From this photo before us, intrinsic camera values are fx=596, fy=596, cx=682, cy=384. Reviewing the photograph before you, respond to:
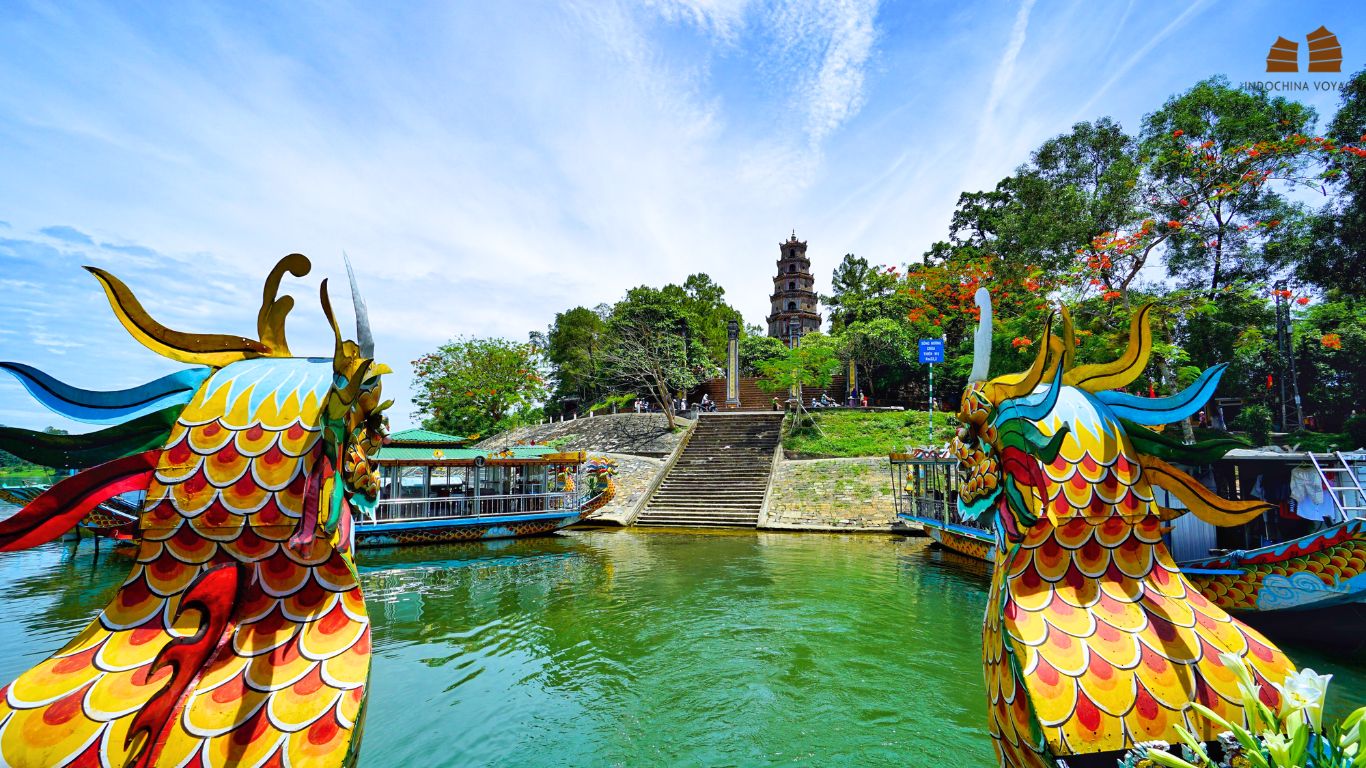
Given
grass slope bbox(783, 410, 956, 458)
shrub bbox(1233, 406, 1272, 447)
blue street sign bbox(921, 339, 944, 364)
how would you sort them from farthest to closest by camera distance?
grass slope bbox(783, 410, 956, 458)
blue street sign bbox(921, 339, 944, 364)
shrub bbox(1233, 406, 1272, 447)

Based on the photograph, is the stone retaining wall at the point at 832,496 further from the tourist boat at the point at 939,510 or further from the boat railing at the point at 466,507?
the boat railing at the point at 466,507

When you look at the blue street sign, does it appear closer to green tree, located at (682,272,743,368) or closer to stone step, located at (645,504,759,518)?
stone step, located at (645,504,759,518)

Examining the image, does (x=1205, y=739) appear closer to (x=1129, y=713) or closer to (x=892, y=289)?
(x=1129, y=713)

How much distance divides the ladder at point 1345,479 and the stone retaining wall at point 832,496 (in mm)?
9337

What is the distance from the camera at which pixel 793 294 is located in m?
43.9

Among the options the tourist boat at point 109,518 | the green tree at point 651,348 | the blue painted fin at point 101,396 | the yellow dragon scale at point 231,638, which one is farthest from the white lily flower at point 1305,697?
the green tree at point 651,348

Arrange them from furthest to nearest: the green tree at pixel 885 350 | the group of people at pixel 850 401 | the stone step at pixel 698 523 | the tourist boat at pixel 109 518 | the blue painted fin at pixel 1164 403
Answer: the green tree at pixel 885 350
the group of people at pixel 850 401
the stone step at pixel 698 523
the tourist boat at pixel 109 518
the blue painted fin at pixel 1164 403

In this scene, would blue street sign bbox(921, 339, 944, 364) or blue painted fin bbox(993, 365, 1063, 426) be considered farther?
blue street sign bbox(921, 339, 944, 364)

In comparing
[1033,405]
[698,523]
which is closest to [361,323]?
[1033,405]

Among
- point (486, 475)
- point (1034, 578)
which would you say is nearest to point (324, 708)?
point (1034, 578)

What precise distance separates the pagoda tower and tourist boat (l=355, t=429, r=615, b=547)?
88.9ft

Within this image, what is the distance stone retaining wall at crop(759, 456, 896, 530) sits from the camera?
1650cm

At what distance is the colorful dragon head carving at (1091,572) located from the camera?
2.14m

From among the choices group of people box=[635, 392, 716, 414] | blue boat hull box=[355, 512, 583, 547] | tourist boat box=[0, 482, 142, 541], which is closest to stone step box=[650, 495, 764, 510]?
blue boat hull box=[355, 512, 583, 547]
